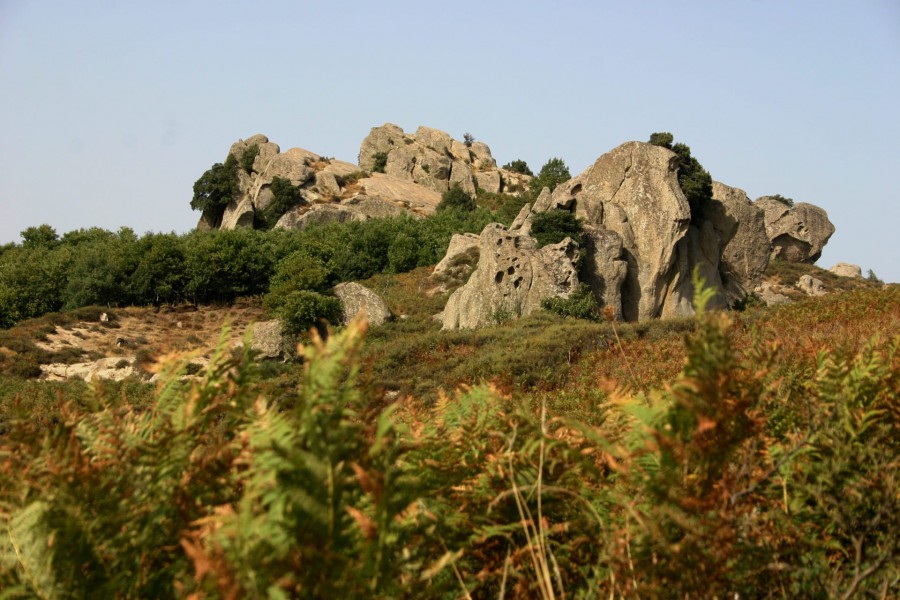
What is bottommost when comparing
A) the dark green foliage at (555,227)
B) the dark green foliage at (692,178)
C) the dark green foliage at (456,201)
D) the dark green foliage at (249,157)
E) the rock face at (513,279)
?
the rock face at (513,279)

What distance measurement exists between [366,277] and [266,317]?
8.24 m

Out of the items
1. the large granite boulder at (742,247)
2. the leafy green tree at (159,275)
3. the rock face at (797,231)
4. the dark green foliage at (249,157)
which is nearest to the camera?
the large granite boulder at (742,247)

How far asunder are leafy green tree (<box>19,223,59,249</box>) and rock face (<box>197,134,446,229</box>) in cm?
1182

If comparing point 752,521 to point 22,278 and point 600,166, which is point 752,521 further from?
point 22,278

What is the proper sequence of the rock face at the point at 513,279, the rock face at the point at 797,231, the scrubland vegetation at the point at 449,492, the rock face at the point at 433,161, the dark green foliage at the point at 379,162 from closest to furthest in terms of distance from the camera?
the scrubland vegetation at the point at 449,492 < the rock face at the point at 513,279 < the rock face at the point at 797,231 < the rock face at the point at 433,161 < the dark green foliage at the point at 379,162

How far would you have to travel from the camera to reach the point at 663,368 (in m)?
14.9

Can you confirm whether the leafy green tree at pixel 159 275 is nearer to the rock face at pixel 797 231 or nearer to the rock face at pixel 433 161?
the rock face at pixel 433 161

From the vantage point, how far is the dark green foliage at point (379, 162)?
7888 centimetres

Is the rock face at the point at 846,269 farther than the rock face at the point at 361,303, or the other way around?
the rock face at the point at 846,269

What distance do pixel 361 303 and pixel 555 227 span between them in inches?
373

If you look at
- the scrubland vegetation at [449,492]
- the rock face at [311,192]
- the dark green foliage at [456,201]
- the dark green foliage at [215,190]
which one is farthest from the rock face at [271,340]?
the dark green foliage at [215,190]

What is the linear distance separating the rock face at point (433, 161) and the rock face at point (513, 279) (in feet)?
131

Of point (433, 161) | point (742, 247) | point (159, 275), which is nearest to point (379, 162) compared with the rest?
point (433, 161)

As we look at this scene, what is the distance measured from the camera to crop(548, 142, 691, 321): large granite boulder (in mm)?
35969
